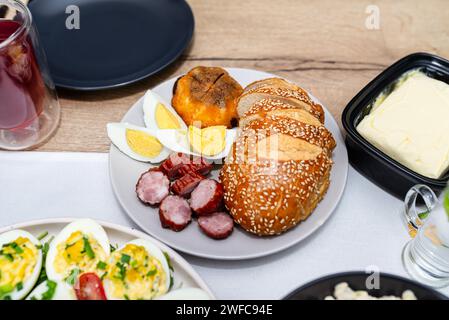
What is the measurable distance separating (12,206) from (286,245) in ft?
2.81

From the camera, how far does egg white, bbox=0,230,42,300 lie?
3.73 ft

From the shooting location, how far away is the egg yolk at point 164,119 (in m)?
1.60

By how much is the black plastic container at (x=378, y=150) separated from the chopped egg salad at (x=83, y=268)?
2.26 feet

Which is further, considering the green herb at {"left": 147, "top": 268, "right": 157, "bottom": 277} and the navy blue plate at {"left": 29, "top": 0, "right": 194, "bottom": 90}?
the navy blue plate at {"left": 29, "top": 0, "right": 194, "bottom": 90}

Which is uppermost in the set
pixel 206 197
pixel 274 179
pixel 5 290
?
pixel 274 179

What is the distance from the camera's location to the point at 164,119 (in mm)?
1608

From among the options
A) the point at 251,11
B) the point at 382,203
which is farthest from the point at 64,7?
the point at 382,203

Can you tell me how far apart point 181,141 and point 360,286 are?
0.70 m

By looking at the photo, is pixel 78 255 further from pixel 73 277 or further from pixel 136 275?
pixel 136 275

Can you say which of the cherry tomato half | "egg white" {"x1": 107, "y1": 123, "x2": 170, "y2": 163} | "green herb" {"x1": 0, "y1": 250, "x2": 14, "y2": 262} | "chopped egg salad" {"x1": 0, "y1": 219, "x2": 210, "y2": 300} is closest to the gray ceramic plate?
"egg white" {"x1": 107, "y1": 123, "x2": 170, "y2": 163}

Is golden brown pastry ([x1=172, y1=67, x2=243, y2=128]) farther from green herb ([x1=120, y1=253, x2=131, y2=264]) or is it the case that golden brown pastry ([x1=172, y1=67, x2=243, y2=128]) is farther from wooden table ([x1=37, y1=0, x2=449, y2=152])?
green herb ([x1=120, y1=253, x2=131, y2=264])

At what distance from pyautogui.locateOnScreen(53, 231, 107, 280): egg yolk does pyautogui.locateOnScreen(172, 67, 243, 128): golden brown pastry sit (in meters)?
0.59

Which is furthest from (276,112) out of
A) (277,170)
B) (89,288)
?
(89,288)
